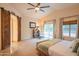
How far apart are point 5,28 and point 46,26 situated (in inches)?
34.5

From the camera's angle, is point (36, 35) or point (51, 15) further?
point (36, 35)

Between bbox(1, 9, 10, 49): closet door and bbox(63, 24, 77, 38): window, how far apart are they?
1180mm

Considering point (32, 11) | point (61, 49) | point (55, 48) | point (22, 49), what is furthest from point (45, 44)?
point (32, 11)

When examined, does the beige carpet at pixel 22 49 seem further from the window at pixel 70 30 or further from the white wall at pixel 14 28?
the window at pixel 70 30

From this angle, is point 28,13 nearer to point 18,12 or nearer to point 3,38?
point 18,12

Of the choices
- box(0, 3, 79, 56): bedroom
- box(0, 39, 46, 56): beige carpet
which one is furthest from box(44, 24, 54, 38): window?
box(0, 39, 46, 56): beige carpet

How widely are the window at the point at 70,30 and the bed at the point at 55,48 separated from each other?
159mm

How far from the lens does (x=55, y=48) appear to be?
68.4 inches

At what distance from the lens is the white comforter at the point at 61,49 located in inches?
63.6

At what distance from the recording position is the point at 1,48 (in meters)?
1.74

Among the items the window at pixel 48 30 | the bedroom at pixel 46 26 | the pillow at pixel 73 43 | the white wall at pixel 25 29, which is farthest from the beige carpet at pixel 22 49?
the pillow at pixel 73 43

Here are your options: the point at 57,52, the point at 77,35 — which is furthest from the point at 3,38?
the point at 77,35

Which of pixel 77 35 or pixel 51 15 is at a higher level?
pixel 51 15

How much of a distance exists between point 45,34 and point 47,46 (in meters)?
0.29
